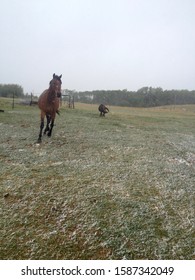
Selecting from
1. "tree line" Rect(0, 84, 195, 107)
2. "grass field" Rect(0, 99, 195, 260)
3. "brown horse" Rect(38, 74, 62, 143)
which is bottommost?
"grass field" Rect(0, 99, 195, 260)

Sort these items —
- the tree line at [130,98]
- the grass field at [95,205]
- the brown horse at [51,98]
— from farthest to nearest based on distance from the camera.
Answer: the tree line at [130,98], the brown horse at [51,98], the grass field at [95,205]

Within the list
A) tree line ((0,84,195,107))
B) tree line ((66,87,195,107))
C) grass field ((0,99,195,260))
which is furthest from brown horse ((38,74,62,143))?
tree line ((66,87,195,107))

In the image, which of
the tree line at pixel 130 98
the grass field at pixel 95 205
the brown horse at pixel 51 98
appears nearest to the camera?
the grass field at pixel 95 205

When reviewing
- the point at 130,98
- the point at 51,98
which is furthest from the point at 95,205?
the point at 130,98

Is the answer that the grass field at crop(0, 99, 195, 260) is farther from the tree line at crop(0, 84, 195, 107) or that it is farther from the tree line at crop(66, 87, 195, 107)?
the tree line at crop(66, 87, 195, 107)

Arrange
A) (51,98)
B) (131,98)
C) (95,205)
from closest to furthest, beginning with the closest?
(95,205) < (51,98) < (131,98)

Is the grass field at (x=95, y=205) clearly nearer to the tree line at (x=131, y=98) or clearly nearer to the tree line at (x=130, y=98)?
the tree line at (x=130, y=98)

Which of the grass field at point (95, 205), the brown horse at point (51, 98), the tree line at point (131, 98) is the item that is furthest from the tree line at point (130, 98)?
the grass field at point (95, 205)

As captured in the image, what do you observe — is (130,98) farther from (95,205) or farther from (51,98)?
(95,205)

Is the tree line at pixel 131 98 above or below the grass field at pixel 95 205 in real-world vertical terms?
above

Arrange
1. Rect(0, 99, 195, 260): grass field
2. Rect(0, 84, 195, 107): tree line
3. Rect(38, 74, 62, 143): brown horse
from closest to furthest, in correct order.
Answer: Rect(0, 99, 195, 260): grass field < Rect(38, 74, 62, 143): brown horse < Rect(0, 84, 195, 107): tree line
